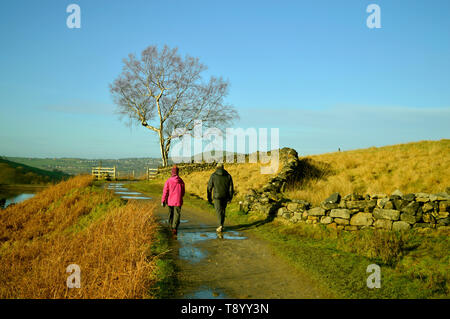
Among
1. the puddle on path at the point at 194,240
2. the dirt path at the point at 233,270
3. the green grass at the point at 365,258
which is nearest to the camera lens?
the dirt path at the point at 233,270

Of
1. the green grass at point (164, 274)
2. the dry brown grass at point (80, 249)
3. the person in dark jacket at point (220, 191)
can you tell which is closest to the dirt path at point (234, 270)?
the green grass at point (164, 274)

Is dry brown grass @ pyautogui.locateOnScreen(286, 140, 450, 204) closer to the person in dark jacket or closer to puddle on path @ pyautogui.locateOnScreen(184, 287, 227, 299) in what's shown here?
the person in dark jacket

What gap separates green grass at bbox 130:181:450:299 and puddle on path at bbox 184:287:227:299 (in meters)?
2.11

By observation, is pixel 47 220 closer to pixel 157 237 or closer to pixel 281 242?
pixel 157 237

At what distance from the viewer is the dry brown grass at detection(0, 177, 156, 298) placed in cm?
582

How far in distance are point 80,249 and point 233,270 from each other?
4518 mm

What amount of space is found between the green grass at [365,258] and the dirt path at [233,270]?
17.3 inches

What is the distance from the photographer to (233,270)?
277 inches

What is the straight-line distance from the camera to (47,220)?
18.4 meters

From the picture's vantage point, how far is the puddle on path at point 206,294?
557cm

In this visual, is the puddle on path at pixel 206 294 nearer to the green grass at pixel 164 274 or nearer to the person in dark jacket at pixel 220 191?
the green grass at pixel 164 274

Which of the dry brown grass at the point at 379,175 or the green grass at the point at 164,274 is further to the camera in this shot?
the dry brown grass at the point at 379,175
